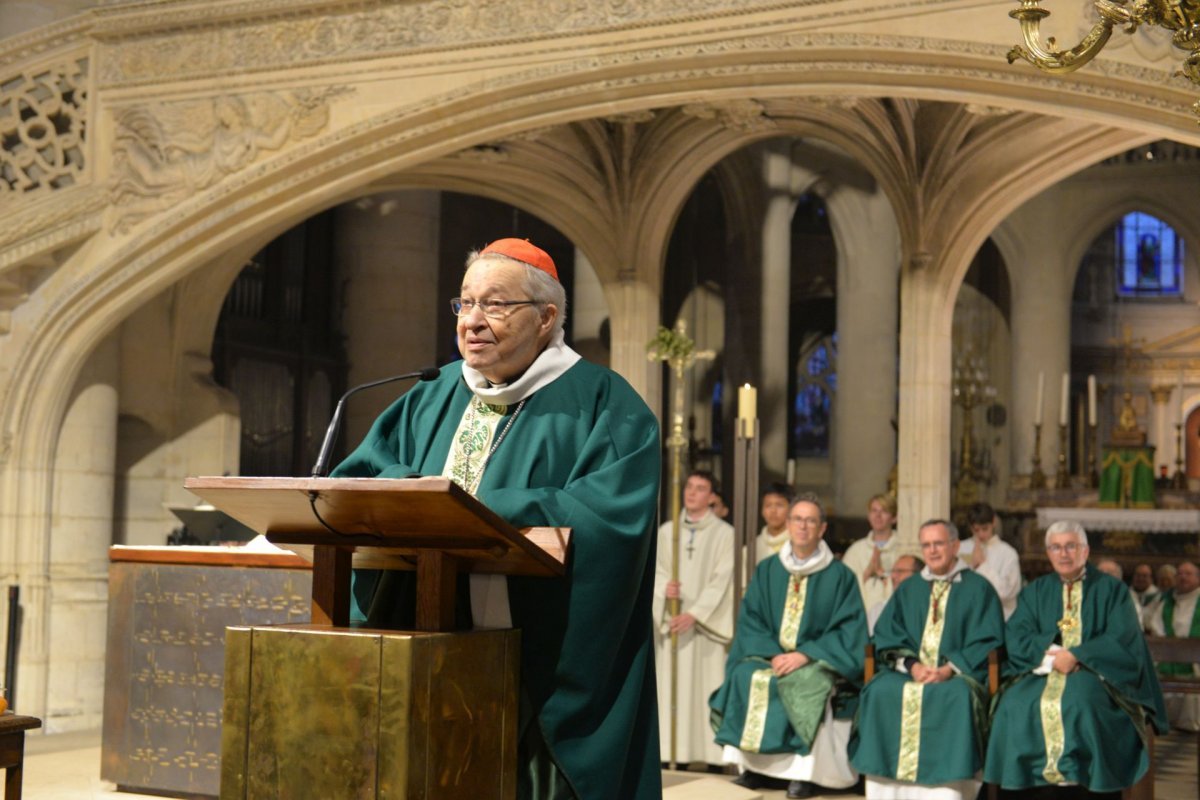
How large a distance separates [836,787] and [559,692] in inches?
230

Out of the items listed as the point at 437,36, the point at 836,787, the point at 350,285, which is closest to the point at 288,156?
the point at 437,36

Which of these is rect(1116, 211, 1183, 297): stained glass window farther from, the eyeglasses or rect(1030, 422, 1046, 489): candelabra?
the eyeglasses

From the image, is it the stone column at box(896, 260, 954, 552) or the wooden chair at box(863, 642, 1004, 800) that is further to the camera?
the stone column at box(896, 260, 954, 552)

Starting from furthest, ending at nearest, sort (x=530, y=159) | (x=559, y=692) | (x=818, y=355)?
(x=818, y=355)
(x=530, y=159)
(x=559, y=692)

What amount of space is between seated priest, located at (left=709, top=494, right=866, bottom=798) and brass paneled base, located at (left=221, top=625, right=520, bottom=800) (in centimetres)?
572

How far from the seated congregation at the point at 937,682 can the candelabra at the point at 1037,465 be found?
8696 mm

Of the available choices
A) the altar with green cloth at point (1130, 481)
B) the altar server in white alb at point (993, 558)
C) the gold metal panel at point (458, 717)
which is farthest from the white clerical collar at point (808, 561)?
the altar with green cloth at point (1130, 481)

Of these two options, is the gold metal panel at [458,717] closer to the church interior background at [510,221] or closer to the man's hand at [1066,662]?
the man's hand at [1066,662]

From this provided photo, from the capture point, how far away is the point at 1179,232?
20719 millimetres

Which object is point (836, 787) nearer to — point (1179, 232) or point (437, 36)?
point (437, 36)

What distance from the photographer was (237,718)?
2814mm

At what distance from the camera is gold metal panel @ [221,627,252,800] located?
2805 millimetres

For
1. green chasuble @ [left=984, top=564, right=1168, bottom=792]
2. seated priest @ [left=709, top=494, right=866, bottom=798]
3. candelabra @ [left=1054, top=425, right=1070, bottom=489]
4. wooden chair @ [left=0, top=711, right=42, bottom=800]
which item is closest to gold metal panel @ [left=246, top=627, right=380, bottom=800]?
wooden chair @ [left=0, top=711, right=42, bottom=800]

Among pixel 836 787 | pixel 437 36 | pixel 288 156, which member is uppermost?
pixel 437 36
